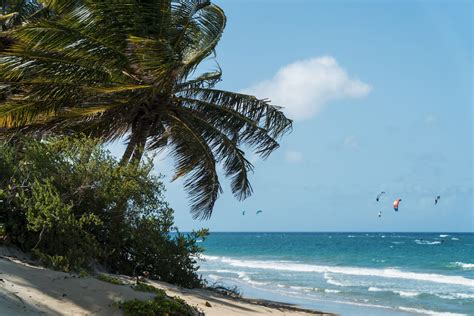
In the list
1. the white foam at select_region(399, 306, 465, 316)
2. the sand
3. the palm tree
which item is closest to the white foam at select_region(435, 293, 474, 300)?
the white foam at select_region(399, 306, 465, 316)

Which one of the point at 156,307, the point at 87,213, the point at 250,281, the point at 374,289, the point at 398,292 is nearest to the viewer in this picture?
the point at 156,307

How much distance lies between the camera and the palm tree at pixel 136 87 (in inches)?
442

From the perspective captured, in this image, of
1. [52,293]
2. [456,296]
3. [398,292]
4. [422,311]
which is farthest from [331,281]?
[52,293]

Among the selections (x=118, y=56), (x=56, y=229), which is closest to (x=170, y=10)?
(x=118, y=56)

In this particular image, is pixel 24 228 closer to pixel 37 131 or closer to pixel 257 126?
pixel 37 131

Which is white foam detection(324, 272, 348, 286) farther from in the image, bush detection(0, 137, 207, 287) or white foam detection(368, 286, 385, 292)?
bush detection(0, 137, 207, 287)

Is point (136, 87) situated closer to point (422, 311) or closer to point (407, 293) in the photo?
point (422, 311)

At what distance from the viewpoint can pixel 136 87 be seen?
11609 millimetres

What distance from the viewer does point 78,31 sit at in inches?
446

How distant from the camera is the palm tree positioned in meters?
11.2

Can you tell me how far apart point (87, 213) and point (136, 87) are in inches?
108

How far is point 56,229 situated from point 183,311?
307 cm

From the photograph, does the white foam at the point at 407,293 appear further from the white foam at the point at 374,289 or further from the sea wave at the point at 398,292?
the white foam at the point at 374,289

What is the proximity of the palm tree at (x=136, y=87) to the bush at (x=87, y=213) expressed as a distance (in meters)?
1.19
